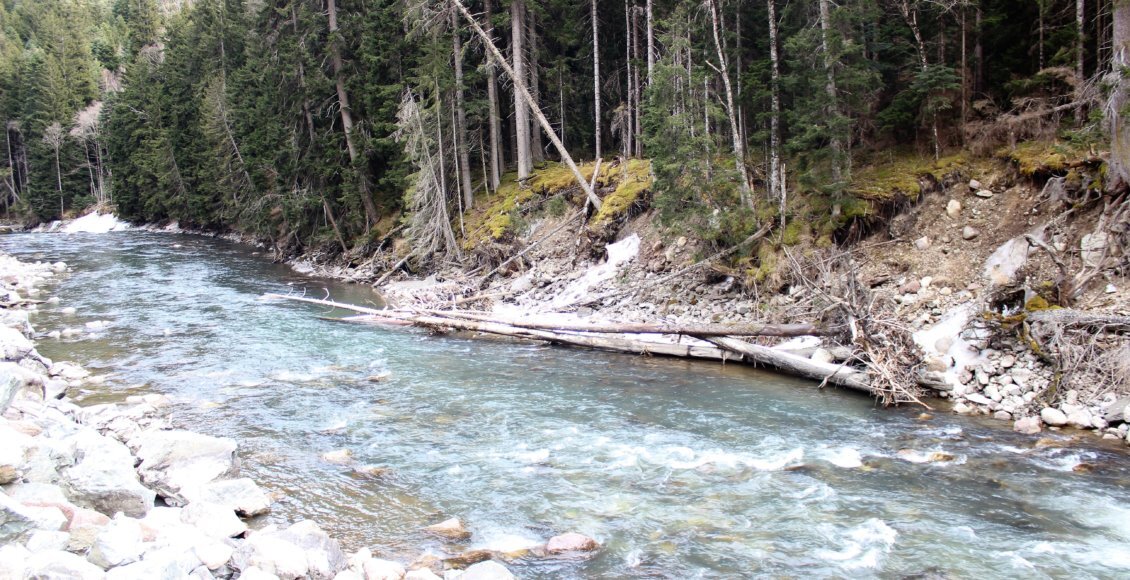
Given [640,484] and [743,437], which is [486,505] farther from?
[743,437]

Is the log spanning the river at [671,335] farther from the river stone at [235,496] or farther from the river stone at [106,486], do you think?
the river stone at [106,486]

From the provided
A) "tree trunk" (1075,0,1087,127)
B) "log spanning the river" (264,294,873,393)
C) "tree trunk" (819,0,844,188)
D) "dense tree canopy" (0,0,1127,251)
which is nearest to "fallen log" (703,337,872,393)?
"log spanning the river" (264,294,873,393)

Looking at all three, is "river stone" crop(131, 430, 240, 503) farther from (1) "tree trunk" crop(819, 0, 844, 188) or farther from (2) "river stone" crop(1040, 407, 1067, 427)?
(1) "tree trunk" crop(819, 0, 844, 188)

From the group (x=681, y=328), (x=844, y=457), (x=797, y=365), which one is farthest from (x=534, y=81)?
(x=844, y=457)

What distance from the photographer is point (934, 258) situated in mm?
14961

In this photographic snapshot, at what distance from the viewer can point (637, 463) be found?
959cm

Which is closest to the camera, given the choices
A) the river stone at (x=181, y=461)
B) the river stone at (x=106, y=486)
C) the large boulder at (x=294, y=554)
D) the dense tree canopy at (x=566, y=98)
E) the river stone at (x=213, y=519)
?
the large boulder at (x=294, y=554)

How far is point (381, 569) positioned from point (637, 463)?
13.5 feet

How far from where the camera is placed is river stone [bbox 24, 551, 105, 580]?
15.0 ft

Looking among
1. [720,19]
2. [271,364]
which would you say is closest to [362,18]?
[720,19]

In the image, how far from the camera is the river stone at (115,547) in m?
5.29

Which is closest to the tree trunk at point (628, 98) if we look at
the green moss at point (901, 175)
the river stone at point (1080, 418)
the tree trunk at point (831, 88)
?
the tree trunk at point (831, 88)

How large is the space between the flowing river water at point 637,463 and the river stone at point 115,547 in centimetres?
237

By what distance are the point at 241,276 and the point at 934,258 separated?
27.6 metres
